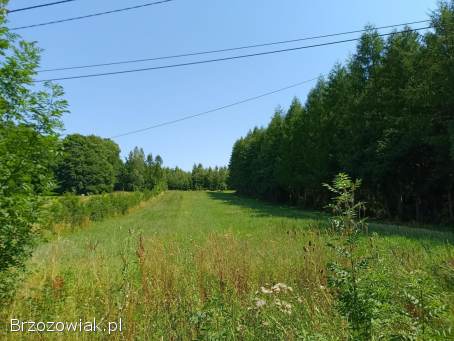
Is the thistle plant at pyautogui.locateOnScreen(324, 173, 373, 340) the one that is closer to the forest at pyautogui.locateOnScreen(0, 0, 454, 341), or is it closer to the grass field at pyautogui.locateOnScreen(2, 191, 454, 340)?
the forest at pyautogui.locateOnScreen(0, 0, 454, 341)

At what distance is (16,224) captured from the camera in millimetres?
3707

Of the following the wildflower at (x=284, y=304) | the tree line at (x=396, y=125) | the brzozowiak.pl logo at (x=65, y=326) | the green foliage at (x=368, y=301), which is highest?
the tree line at (x=396, y=125)

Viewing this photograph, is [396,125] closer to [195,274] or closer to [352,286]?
[195,274]

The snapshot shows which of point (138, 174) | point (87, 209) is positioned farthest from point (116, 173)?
point (87, 209)

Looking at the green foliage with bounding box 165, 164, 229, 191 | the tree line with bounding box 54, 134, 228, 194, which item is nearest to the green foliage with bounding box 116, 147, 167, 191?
the tree line with bounding box 54, 134, 228, 194

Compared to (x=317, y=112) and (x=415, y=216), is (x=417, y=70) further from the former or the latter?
(x=317, y=112)

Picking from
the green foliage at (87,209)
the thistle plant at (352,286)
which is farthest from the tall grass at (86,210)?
the thistle plant at (352,286)

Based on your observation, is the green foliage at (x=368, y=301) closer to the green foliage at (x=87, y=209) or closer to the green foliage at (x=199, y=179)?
the green foliage at (x=87, y=209)

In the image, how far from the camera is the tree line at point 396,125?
1839cm

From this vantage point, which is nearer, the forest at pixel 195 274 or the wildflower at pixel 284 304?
the forest at pixel 195 274

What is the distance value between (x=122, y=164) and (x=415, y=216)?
335 feet

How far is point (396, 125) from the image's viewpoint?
21297mm

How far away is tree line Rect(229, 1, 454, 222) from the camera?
18.4 m

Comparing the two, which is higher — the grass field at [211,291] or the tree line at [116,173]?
the tree line at [116,173]
